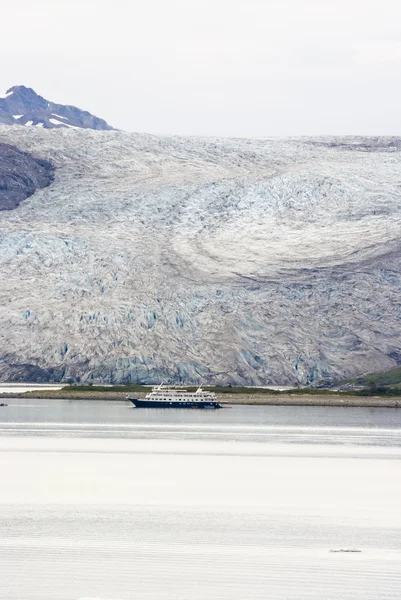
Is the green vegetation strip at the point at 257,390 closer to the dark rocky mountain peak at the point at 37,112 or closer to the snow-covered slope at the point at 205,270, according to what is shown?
the snow-covered slope at the point at 205,270

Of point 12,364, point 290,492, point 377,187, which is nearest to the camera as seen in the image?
point 290,492

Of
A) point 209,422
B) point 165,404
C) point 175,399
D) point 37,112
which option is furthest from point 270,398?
point 37,112

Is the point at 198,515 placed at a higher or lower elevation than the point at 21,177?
lower

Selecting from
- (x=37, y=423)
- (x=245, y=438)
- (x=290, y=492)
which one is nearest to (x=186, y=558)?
(x=290, y=492)

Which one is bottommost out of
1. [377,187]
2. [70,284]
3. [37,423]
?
[37,423]

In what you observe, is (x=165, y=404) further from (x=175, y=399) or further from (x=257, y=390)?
(x=257, y=390)

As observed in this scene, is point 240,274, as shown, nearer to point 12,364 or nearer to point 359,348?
point 359,348
